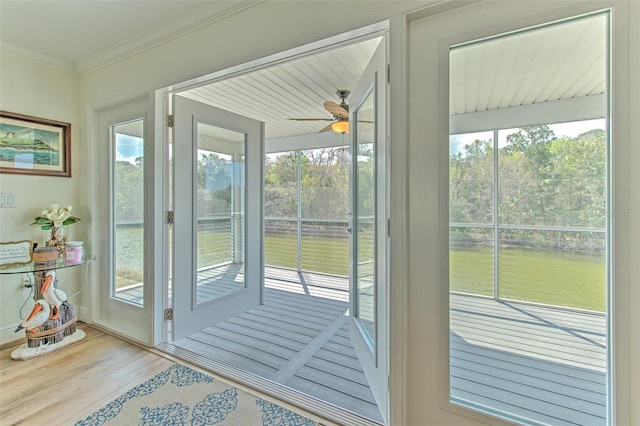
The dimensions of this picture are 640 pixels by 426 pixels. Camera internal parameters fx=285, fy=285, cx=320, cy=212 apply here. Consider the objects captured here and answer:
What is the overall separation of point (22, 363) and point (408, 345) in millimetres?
2795

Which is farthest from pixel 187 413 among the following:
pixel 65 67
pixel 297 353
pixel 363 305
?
pixel 65 67

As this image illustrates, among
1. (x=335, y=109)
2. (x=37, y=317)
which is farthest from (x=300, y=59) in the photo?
(x=37, y=317)

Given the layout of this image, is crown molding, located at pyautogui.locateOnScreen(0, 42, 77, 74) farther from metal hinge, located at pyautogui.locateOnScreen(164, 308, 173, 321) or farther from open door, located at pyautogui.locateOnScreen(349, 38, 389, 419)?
open door, located at pyautogui.locateOnScreen(349, 38, 389, 419)

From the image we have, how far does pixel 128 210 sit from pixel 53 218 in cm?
55

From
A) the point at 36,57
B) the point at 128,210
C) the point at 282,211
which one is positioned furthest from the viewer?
the point at 282,211

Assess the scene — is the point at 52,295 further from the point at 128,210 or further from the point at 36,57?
the point at 36,57

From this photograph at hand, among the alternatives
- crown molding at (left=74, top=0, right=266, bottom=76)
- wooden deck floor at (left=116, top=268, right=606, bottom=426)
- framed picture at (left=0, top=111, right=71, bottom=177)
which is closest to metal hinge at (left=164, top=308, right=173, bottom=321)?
wooden deck floor at (left=116, top=268, right=606, bottom=426)

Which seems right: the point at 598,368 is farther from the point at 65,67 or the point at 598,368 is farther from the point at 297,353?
the point at 65,67

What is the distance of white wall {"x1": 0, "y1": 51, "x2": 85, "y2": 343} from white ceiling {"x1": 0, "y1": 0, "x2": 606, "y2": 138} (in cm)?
18

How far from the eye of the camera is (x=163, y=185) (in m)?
2.40

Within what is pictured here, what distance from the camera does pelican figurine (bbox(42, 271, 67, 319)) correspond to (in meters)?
2.32

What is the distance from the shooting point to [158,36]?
2205 mm

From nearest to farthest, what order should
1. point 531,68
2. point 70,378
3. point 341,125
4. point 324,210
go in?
point 531,68
point 70,378
point 341,125
point 324,210

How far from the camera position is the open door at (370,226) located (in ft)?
5.36
